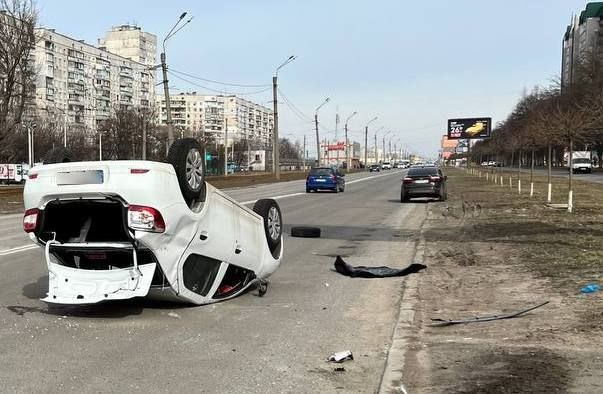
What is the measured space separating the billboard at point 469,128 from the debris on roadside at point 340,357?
253 feet

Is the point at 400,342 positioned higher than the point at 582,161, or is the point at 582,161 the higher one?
the point at 582,161

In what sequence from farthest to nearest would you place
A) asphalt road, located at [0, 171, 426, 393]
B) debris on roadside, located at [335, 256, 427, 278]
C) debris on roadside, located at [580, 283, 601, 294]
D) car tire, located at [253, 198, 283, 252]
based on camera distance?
1. debris on roadside, located at [335, 256, 427, 278]
2. car tire, located at [253, 198, 283, 252]
3. debris on roadside, located at [580, 283, 601, 294]
4. asphalt road, located at [0, 171, 426, 393]

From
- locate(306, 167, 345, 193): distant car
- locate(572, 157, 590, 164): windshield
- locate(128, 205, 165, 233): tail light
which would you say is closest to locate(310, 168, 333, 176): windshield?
locate(306, 167, 345, 193): distant car

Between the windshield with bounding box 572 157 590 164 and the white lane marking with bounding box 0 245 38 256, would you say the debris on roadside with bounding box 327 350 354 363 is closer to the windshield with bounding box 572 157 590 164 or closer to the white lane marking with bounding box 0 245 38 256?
the white lane marking with bounding box 0 245 38 256

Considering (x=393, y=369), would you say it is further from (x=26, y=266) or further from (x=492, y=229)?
(x=492, y=229)

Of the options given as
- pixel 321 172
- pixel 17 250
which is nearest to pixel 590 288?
pixel 17 250

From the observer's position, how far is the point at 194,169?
243 inches

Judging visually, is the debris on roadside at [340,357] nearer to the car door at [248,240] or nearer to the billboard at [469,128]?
the car door at [248,240]

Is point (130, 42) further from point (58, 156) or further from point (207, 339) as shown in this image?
point (207, 339)

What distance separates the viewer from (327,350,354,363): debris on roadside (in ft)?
16.3

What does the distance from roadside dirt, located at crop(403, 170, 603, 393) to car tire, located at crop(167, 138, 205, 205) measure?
2.50 metres

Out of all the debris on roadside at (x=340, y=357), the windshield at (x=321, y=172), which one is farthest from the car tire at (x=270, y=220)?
the windshield at (x=321, y=172)

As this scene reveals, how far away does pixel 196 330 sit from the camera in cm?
583

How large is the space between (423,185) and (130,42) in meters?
93.4
